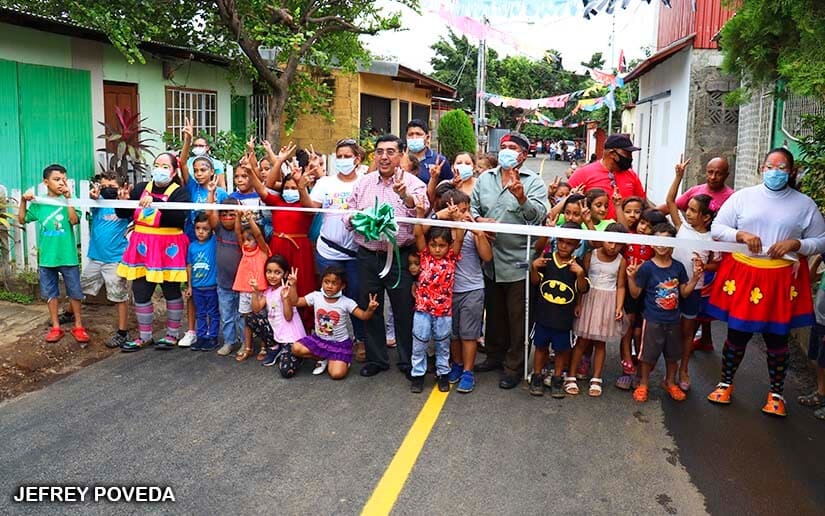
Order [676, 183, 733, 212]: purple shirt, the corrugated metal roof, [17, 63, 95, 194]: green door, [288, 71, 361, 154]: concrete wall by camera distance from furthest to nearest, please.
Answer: [288, 71, 361, 154]: concrete wall, [17, 63, 95, 194]: green door, the corrugated metal roof, [676, 183, 733, 212]: purple shirt

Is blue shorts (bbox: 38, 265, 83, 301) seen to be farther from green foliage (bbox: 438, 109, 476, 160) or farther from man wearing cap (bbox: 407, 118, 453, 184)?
green foliage (bbox: 438, 109, 476, 160)

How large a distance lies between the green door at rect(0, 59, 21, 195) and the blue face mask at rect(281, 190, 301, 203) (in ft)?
17.1

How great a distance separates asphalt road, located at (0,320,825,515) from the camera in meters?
3.93

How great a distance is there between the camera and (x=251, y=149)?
6.56 m

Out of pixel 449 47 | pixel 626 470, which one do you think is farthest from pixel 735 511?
pixel 449 47

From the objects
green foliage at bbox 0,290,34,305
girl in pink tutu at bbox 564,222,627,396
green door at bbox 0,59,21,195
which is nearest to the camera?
girl in pink tutu at bbox 564,222,627,396

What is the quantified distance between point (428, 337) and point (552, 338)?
3.06ft

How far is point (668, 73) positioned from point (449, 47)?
28.7m

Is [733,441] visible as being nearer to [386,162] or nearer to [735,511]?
[735,511]

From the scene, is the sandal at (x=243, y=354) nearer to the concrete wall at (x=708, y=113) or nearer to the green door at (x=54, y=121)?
the green door at (x=54, y=121)

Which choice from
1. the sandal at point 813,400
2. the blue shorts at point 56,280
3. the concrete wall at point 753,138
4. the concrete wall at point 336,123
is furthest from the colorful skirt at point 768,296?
the concrete wall at point 336,123

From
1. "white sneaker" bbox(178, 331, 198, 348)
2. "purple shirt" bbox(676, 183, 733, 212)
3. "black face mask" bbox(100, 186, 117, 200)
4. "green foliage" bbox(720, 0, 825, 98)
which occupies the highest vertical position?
"green foliage" bbox(720, 0, 825, 98)

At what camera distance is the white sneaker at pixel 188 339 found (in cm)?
660

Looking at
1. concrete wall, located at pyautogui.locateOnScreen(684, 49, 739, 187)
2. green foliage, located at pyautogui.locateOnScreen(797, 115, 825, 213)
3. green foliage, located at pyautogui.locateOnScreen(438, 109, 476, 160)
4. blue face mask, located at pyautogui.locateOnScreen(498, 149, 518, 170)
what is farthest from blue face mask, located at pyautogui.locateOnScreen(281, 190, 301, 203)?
green foliage, located at pyautogui.locateOnScreen(438, 109, 476, 160)
